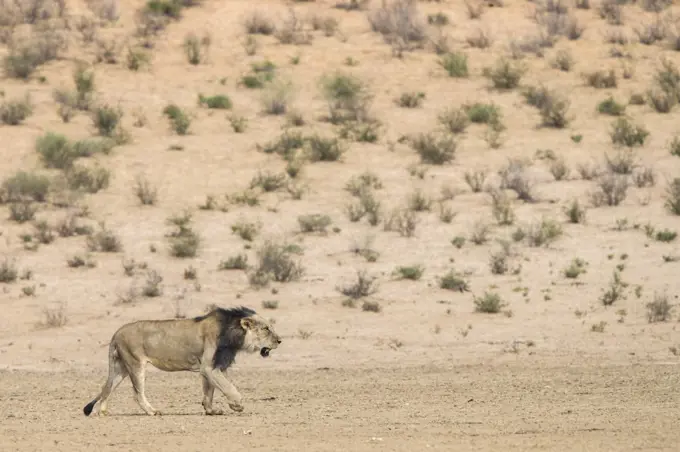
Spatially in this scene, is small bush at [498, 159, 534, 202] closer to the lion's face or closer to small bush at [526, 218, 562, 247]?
small bush at [526, 218, 562, 247]

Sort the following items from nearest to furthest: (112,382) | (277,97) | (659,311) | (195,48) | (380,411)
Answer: (112,382) < (380,411) < (659,311) < (277,97) < (195,48)

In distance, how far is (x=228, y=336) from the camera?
1429 centimetres

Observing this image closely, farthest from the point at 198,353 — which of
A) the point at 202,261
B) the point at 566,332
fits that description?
the point at 202,261

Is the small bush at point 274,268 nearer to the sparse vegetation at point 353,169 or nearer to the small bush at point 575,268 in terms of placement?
the sparse vegetation at point 353,169

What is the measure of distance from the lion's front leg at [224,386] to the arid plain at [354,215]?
0.87 feet

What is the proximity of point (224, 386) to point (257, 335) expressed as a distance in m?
0.57

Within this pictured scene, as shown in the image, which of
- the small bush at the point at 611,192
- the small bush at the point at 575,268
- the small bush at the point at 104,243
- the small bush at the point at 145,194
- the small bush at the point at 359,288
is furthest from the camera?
the small bush at the point at 145,194

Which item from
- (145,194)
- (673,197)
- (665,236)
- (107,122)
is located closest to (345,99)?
(107,122)

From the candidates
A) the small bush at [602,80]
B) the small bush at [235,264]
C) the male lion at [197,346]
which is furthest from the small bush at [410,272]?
the small bush at [602,80]

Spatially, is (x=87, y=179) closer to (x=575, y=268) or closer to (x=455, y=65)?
(x=575, y=268)

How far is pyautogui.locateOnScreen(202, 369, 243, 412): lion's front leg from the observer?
14.1 meters

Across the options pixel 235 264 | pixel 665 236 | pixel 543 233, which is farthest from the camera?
pixel 543 233

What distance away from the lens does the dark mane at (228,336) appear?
46.8 feet

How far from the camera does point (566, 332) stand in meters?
20.4
